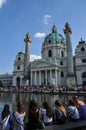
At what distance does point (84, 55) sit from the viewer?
64.4 m

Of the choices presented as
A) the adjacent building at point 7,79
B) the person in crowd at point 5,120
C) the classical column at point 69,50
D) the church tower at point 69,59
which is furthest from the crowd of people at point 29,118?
the adjacent building at point 7,79

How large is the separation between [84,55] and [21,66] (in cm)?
3022

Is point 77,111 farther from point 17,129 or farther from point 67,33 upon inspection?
point 67,33

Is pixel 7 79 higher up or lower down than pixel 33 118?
higher up

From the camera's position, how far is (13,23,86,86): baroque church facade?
60062 millimetres

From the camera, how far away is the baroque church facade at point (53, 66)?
197 feet

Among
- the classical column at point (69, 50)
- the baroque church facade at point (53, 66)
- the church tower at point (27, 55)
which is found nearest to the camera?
the classical column at point (69, 50)

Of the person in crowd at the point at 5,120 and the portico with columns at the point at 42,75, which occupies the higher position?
the portico with columns at the point at 42,75

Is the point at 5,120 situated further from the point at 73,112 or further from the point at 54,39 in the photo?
the point at 54,39

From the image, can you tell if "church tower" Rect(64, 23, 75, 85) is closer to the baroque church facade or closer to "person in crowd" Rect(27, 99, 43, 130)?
the baroque church facade

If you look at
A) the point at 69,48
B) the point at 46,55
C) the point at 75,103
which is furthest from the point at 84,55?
the point at 75,103

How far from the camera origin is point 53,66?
67438 millimetres

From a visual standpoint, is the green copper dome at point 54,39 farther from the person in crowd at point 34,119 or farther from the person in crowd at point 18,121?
the person in crowd at point 18,121

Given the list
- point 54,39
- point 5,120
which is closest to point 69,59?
point 54,39
